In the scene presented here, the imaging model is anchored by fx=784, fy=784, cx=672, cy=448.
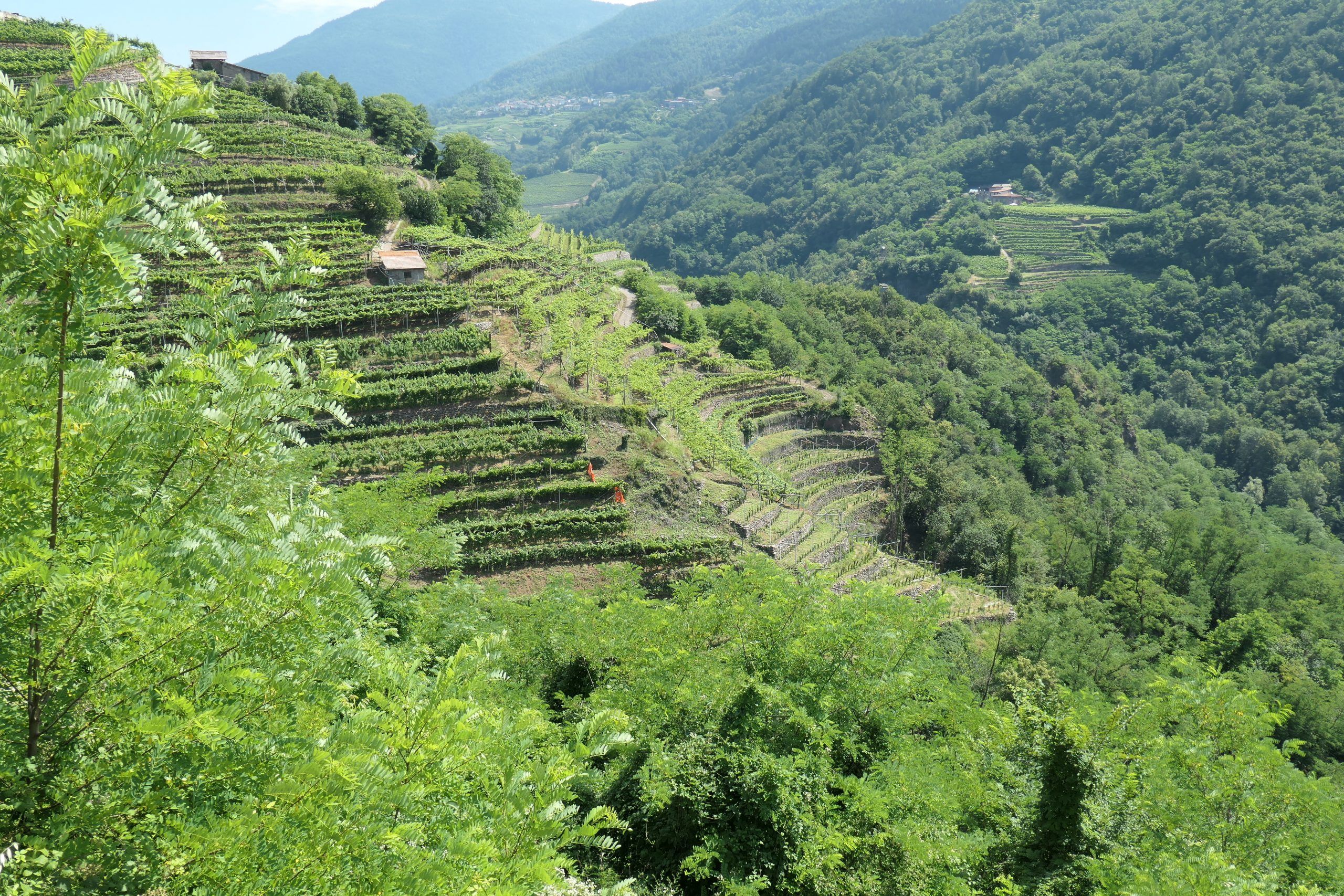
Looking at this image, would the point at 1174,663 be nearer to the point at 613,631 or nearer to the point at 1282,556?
the point at 613,631

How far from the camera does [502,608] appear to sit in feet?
67.2

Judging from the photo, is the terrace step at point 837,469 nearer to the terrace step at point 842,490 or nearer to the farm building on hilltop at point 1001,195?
the terrace step at point 842,490

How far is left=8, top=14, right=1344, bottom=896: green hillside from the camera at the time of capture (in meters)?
4.83

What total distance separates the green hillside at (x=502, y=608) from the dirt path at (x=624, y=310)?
1096mm


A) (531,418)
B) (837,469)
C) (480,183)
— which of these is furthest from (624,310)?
(531,418)

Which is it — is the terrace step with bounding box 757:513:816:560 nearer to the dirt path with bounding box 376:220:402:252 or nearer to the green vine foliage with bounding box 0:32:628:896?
the dirt path with bounding box 376:220:402:252

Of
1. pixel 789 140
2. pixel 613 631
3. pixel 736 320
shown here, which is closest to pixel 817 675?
pixel 613 631

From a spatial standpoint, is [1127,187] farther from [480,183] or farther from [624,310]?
[480,183]

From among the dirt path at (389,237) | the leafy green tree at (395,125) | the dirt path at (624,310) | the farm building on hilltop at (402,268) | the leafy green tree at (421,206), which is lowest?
the dirt path at (624,310)

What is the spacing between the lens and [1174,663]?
19.4 metres

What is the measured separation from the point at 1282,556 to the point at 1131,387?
51.6 meters

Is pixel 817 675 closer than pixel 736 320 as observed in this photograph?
Yes

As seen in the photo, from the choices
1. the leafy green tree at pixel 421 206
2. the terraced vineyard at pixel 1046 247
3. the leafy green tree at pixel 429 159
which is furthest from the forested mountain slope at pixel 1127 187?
the leafy green tree at pixel 421 206

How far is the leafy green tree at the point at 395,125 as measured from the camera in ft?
202
